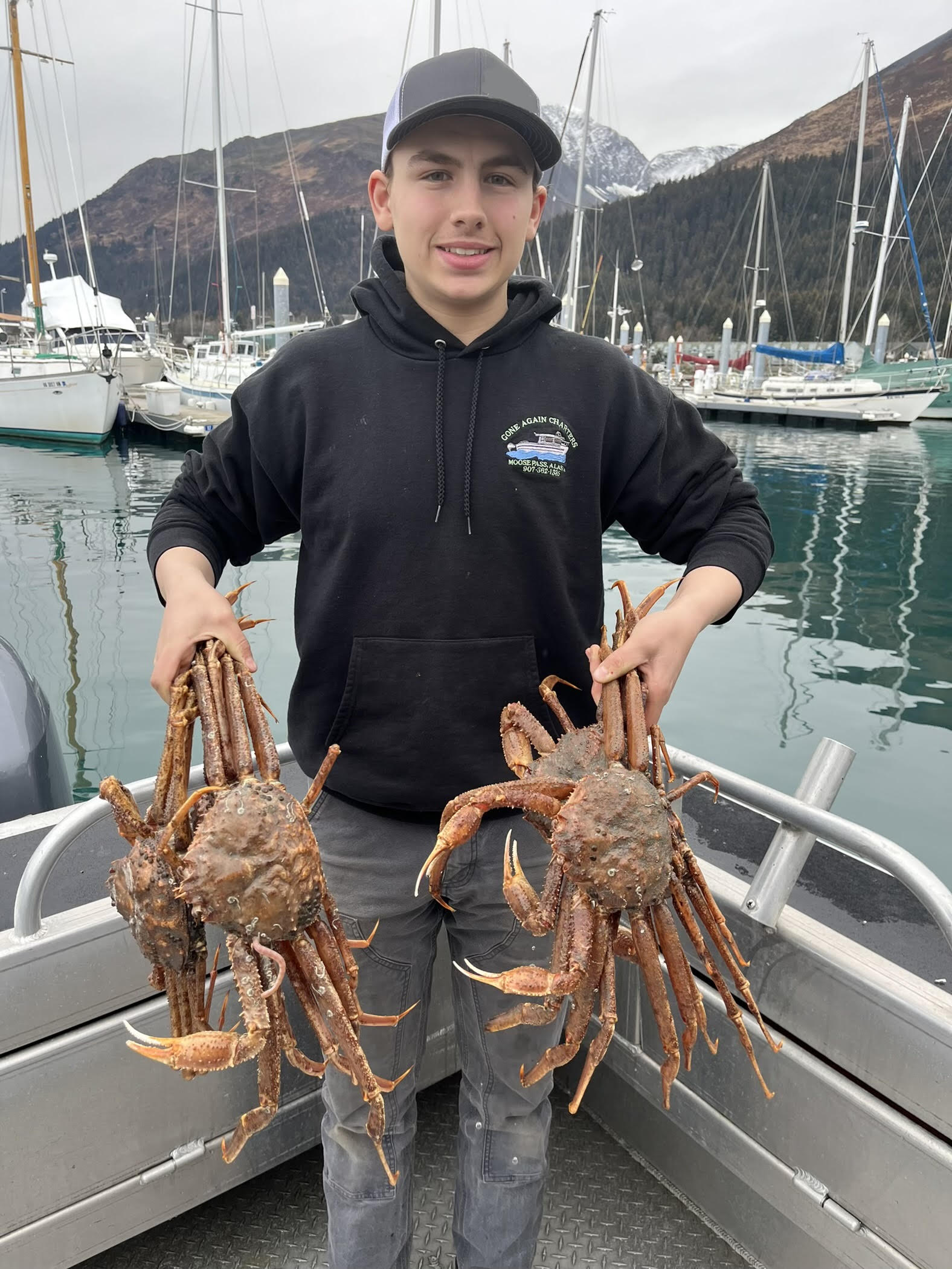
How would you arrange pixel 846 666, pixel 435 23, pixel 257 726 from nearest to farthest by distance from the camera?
pixel 257 726 < pixel 846 666 < pixel 435 23

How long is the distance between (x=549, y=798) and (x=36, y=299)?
34.6m

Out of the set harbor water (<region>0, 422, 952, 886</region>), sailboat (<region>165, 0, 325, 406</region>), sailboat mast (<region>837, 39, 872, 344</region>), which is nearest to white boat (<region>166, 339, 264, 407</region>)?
sailboat (<region>165, 0, 325, 406</region>)

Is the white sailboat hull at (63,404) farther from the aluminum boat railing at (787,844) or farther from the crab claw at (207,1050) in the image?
the crab claw at (207,1050)

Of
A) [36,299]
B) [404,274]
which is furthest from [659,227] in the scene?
[404,274]

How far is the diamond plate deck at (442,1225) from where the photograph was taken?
2.38 m

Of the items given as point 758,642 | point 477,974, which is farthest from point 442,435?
point 758,642

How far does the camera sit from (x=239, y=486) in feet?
6.66

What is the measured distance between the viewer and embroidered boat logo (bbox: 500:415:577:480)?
188 cm

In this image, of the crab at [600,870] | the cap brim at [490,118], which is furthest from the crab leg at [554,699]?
the cap brim at [490,118]

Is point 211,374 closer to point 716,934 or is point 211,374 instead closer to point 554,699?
point 554,699

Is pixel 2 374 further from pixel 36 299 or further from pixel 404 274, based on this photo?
pixel 404 274

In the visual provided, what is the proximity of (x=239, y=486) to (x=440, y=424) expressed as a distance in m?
0.53

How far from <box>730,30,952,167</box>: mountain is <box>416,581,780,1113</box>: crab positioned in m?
128

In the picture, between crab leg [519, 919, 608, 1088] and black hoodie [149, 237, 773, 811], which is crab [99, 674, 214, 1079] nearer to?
black hoodie [149, 237, 773, 811]
